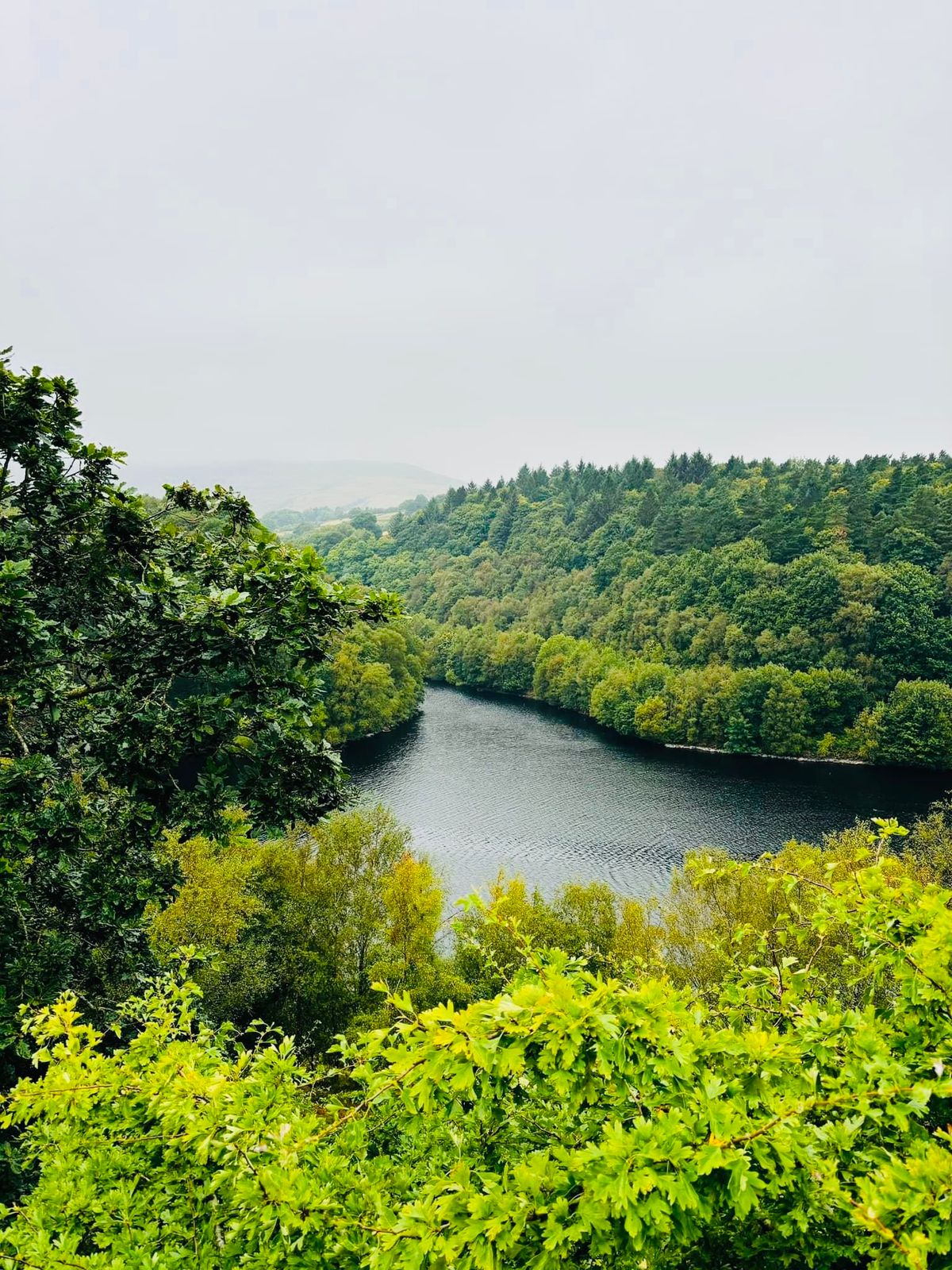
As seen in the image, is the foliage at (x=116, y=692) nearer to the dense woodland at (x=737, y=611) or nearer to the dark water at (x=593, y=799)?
the dark water at (x=593, y=799)

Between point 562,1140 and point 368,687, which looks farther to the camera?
point 368,687

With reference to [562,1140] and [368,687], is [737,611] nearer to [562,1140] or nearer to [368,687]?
[368,687]

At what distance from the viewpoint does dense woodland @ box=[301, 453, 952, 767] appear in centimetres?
5644

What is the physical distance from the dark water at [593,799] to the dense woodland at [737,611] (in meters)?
3.98

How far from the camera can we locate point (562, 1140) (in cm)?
328

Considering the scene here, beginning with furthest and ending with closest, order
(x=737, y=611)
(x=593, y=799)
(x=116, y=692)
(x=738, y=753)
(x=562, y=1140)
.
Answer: (x=737, y=611) → (x=738, y=753) → (x=593, y=799) → (x=116, y=692) → (x=562, y=1140)

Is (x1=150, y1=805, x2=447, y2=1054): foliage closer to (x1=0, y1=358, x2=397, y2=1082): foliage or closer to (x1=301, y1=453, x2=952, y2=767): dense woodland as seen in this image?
(x1=0, y1=358, x2=397, y2=1082): foliage

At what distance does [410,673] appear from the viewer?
6906 cm

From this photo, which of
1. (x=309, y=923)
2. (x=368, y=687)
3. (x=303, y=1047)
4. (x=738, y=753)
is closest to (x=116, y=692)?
(x=303, y=1047)

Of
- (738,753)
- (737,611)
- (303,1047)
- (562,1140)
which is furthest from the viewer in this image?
(737,611)

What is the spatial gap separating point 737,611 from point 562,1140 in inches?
2733

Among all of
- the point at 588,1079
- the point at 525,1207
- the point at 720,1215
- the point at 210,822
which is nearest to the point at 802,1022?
the point at 720,1215

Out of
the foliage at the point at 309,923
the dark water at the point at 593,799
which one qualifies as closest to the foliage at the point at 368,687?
the dark water at the point at 593,799

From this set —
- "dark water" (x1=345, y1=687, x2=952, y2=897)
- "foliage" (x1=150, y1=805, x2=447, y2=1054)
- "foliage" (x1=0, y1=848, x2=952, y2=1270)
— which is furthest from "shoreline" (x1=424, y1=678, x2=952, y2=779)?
"foliage" (x1=0, y1=848, x2=952, y2=1270)
